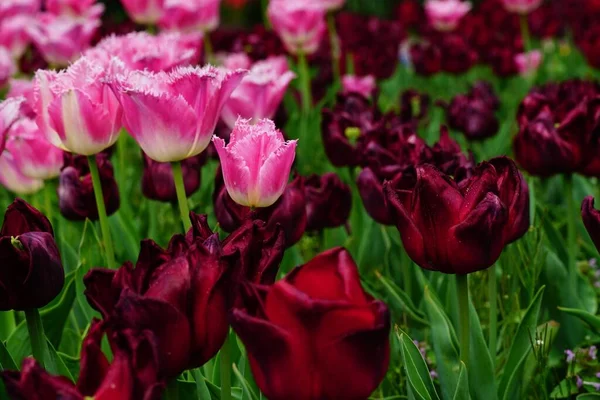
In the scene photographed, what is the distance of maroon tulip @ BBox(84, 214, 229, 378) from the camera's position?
0.98m

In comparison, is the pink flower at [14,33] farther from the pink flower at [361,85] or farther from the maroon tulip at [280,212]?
the maroon tulip at [280,212]

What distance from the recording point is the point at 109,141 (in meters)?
1.67

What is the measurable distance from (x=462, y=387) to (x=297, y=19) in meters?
2.72

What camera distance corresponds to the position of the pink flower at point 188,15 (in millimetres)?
3814

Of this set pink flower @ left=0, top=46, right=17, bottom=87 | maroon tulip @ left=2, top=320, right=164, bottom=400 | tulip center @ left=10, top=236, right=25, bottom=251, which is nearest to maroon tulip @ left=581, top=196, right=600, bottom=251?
→ maroon tulip @ left=2, top=320, right=164, bottom=400

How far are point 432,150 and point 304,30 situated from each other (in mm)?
2164

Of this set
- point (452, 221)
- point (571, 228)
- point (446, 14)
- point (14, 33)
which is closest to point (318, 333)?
point (452, 221)

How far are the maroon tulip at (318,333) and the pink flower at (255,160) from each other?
512 mm

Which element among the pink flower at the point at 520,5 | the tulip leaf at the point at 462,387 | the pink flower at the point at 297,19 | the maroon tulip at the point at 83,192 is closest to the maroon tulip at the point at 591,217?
the tulip leaf at the point at 462,387

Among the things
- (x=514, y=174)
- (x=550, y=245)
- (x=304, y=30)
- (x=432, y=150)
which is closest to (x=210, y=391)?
(x=514, y=174)

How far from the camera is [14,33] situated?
392 centimetres

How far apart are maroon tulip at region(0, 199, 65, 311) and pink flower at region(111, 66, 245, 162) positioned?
29cm


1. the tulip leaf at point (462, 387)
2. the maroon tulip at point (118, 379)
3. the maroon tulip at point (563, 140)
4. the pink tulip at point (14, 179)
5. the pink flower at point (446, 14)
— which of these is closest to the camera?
the maroon tulip at point (118, 379)

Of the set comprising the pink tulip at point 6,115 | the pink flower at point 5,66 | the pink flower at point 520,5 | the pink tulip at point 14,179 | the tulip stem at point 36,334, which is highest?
the pink tulip at point 6,115
